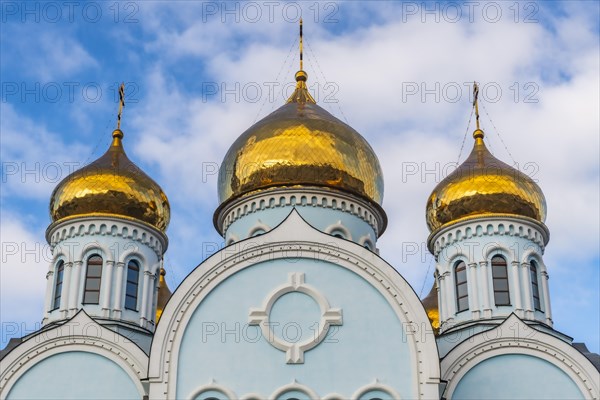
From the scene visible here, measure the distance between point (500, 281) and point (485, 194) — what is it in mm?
1609

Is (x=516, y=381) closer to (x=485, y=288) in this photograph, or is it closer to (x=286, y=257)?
(x=485, y=288)

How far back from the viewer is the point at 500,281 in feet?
52.5

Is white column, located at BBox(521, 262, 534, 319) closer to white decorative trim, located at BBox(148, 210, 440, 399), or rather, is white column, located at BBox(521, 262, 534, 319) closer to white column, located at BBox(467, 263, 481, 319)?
white column, located at BBox(467, 263, 481, 319)

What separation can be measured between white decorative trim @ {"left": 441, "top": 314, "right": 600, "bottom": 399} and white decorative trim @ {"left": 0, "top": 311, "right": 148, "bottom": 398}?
4.87 meters

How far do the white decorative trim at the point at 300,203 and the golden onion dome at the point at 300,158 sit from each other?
0.12m

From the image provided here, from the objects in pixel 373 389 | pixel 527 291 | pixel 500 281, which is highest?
pixel 500 281

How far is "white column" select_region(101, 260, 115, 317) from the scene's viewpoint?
51.7 feet

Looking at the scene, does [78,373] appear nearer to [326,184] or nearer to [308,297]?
[308,297]

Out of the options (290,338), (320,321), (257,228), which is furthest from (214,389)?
(257,228)

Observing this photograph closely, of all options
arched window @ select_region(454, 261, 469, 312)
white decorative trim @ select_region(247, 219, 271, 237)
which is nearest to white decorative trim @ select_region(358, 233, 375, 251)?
arched window @ select_region(454, 261, 469, 312)

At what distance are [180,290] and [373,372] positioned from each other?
3.02 meters

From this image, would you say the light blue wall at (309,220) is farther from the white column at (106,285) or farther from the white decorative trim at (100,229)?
the white column at (106,285)

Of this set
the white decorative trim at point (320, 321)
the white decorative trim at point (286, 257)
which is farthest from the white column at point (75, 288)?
the white decorative trim at point (320, 321)

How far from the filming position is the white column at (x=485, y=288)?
15633mm
